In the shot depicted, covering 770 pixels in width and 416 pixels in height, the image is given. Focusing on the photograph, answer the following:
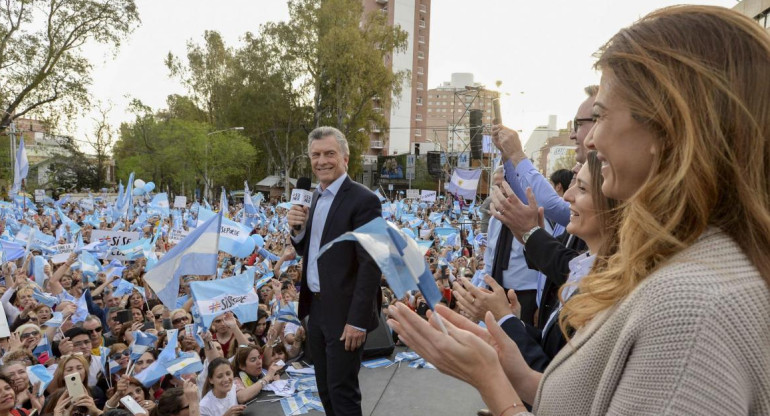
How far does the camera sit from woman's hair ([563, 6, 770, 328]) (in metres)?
0.80

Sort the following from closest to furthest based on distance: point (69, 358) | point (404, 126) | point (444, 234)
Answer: point (69, 358) < point (444, 234) < point (404, 126)

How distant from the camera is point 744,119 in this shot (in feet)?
2.61

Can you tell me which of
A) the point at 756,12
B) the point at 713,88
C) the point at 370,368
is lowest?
the point at 370,368

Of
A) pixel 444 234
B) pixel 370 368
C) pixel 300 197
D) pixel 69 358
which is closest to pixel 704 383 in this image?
pixel 300 197

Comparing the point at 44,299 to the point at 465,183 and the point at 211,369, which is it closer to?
the point at 211,369

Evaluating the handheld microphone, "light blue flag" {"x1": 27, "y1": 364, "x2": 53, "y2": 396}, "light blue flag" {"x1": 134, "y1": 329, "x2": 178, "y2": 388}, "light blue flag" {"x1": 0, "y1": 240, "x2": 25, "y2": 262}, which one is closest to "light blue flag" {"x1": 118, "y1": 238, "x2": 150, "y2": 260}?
"light blue flag" {"x1": 0, "y1": 240, "x2": 25, "y2": 262}

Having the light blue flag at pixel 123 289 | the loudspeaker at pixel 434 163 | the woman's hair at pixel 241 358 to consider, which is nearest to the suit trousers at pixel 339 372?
the woman's hair at pixel 241 358

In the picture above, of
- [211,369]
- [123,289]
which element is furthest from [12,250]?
[211,369]

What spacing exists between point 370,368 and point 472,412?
1.40 metres

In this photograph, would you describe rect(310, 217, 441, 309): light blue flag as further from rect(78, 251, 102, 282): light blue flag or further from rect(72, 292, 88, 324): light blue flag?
rect(78, 251, 102, 282): light blue flag

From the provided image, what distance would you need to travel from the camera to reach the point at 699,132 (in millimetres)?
806

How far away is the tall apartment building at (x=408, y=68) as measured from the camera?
225ft

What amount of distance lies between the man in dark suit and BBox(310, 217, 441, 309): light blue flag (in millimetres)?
1696

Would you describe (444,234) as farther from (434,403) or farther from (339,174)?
(339,174)
